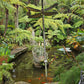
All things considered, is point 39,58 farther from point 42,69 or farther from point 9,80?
point 9,80

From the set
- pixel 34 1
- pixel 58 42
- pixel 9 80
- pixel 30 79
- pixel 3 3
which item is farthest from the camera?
pixel 34 1

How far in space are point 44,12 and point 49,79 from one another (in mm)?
1938

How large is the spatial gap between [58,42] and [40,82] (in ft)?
19.7

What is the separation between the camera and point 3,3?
Answer: 3.63 metres

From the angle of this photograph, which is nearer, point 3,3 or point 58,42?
point 3,3

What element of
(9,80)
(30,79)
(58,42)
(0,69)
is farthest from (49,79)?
(58,42)

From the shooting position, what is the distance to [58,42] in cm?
873

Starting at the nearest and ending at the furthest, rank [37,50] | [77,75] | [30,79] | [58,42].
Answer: [77,75], [30,79], [37,50], [58,42]

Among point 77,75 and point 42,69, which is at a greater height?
point 77,75

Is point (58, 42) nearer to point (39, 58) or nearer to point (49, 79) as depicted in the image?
point (39, 58)

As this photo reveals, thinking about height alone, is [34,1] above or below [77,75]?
above

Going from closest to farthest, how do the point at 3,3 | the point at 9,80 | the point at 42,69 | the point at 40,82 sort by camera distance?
the point at 9,80 < the point at 40,82 < the point at 3,3 < the point at 42,69

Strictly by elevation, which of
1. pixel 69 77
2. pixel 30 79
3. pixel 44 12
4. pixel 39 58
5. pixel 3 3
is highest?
pixel 3 3

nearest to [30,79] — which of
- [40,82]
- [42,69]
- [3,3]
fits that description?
[40,82]
